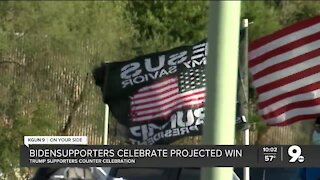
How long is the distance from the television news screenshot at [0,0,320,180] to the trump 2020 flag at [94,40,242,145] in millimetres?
17

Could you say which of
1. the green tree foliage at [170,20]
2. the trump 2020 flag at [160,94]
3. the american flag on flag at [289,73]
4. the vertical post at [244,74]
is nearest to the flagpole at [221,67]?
the american flag on flag at [289,73]

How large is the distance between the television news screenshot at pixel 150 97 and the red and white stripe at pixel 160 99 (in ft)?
0.07

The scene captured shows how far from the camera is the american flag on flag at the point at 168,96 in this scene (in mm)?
11992

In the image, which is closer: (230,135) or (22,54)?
(230,135)

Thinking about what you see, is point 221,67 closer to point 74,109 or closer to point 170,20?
point 74,109

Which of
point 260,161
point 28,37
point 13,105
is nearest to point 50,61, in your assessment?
point 28,37

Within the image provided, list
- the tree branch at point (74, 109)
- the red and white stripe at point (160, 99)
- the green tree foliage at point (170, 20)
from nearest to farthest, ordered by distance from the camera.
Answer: the red and white stripe at point (160, 99) → the tree branch at point (74, 109) → the green tree foliage at point (170, 20)

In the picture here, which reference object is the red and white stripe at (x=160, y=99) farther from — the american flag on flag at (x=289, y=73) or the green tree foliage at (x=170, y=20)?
the green tree foliage at (x=170, y=20)

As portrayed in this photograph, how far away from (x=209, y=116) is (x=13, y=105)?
878cm

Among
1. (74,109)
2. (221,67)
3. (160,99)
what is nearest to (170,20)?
(74,109)

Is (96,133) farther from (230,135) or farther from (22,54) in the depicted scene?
(230,135)

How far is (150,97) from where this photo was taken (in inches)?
485

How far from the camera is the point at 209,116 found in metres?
5.46

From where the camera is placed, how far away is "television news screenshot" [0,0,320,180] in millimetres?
6234
